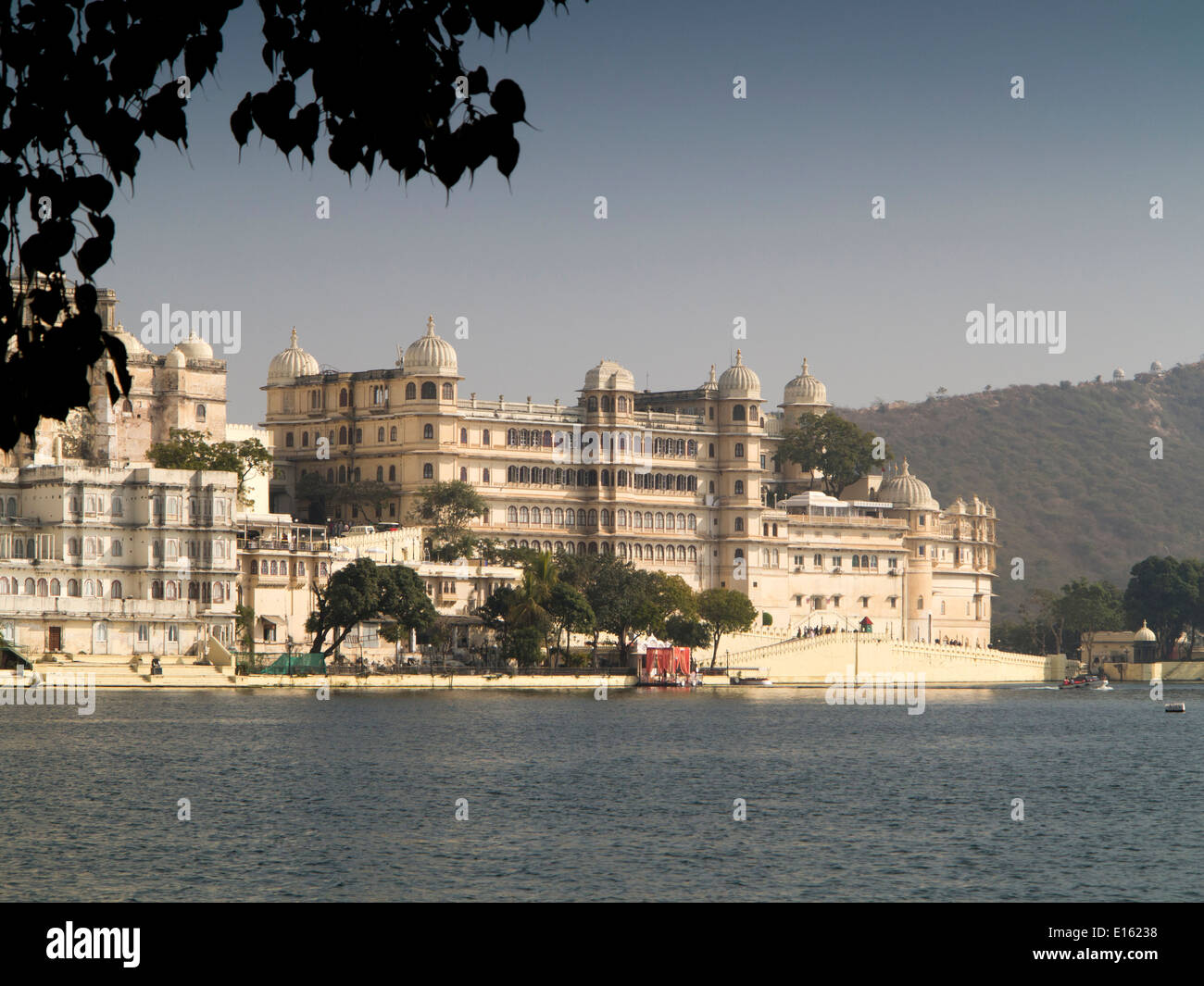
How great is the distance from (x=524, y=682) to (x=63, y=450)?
28.9 meters

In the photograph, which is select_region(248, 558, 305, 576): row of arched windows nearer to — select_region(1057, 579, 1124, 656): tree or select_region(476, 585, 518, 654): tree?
select_region(476, 585, 518, 654): tree

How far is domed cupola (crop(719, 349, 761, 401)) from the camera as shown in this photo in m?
137

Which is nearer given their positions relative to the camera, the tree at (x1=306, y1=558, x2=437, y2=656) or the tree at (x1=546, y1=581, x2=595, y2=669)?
the tree at (x1=306, y1=558, x2=437, y2=656)

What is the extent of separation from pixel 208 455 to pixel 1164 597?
266 feet

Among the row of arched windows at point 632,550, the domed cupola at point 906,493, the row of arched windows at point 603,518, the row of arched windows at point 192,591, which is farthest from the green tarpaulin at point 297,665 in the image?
the domed cupola at point 906,493

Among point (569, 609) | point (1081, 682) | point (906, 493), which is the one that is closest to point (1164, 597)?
point (1081, 682)

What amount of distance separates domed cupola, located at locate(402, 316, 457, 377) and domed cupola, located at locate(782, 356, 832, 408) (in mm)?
34697

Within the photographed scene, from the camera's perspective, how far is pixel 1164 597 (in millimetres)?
152625

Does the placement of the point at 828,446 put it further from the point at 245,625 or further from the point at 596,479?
the point at 245,625

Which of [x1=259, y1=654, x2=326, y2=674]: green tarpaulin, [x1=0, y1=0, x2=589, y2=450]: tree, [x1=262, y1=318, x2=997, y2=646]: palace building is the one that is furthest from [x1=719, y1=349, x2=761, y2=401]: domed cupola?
[x1=0, y1=0, x2=589, y2=450]: tree

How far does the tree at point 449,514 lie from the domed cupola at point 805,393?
121ft
